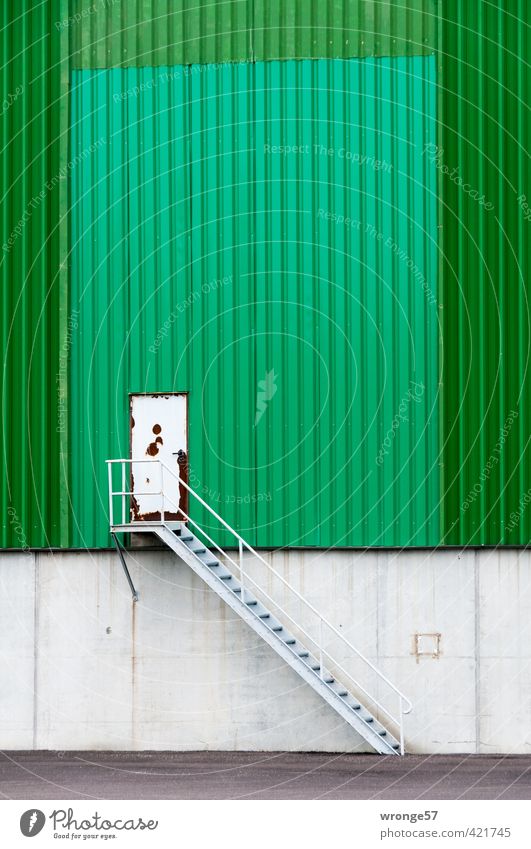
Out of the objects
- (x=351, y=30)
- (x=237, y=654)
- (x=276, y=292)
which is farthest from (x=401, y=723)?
(x=351, y=30)

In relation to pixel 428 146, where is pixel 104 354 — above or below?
below

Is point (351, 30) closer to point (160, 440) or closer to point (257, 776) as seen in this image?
point (160, 440)

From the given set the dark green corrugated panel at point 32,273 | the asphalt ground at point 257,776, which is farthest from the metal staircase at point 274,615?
the dark green corrugated panel at point 32,273

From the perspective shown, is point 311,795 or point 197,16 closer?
point 311,795

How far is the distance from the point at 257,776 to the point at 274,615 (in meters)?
3.47

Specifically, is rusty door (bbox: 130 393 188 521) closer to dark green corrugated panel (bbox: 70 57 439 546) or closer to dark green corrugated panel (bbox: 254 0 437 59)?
dark green corrugated panel (bbox: 70 57 439 546)

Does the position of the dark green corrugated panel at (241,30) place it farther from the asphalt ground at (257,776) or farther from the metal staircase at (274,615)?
the asphalt ground at (257,776)

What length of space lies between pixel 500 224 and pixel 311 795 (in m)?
11.4

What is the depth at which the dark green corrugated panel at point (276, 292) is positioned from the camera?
92.1 ft

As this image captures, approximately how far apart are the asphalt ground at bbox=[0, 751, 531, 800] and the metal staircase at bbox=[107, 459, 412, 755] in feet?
2.98

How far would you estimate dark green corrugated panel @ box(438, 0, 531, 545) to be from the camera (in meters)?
27.9

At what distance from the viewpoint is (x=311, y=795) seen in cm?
2356

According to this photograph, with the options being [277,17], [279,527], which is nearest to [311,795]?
[279,527]

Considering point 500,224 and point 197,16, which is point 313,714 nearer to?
point 500,224
